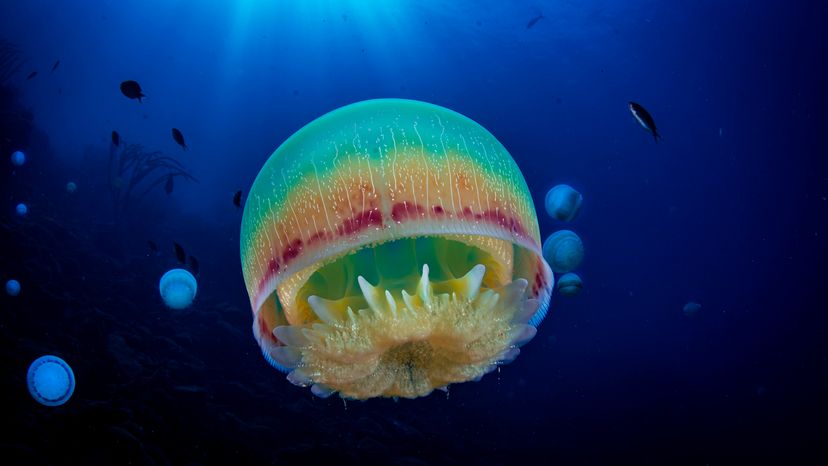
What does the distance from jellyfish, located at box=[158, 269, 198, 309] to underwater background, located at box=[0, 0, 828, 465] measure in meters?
0.38

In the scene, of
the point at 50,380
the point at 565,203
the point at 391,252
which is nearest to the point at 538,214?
the point at 565,203

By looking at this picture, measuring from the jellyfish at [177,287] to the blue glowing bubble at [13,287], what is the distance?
197 centimetres

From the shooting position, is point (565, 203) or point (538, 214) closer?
point (565, 203)

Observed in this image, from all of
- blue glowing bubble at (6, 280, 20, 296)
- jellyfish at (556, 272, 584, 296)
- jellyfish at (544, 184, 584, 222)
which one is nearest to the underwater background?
blue glowing bubble at (6, 280, 20, 296)

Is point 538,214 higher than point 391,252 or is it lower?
higher

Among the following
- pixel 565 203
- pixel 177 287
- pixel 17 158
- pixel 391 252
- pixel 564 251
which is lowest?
pixel 391 252

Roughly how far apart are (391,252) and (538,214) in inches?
814

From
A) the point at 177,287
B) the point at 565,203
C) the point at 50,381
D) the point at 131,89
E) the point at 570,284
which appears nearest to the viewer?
the point at 50,381

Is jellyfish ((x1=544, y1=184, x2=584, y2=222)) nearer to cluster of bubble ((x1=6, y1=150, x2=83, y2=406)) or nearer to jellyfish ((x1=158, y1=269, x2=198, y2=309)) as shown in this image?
jellyfish ((x1=158, y1=269, x2=198, y2=309))

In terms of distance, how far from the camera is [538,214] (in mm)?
22234

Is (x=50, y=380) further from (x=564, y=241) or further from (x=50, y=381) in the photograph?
(x=564, y=241)

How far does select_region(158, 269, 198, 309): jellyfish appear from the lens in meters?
8.44

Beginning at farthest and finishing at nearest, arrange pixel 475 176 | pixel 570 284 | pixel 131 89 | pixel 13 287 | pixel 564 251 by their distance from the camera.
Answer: pixel 564 251 < pixel 570 284 < pixel 13 287 < pixel 131 89 < pixel 475 176

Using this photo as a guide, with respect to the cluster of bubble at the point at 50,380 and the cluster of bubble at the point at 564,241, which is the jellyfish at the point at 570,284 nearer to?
the cluster of bubble at the point at 564,241
